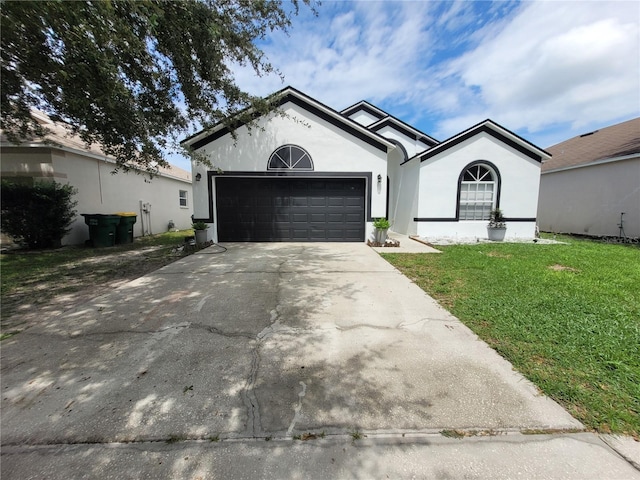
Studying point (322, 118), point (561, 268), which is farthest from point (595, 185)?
point (322, 118)

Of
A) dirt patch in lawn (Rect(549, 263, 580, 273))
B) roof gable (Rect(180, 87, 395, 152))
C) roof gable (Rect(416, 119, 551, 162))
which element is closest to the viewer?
dirt patch in lawn (Rect(549, 263, 580, 273))

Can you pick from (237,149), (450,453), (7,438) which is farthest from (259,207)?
(450,453)

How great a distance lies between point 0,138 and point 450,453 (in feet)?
46.0

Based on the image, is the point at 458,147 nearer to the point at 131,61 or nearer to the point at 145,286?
the point at 131,61

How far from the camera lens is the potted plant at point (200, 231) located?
32.4ft

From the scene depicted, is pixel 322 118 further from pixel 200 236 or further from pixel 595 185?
pixel 595 185

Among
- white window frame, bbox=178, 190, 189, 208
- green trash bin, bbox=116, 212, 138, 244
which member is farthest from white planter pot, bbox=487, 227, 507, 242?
white window frame, bbox=178, 190, 189, 208

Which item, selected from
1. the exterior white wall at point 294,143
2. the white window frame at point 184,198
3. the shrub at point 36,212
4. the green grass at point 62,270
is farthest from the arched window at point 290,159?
the white window frame at point 184,198

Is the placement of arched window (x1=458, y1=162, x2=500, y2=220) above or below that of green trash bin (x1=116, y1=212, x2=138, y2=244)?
above

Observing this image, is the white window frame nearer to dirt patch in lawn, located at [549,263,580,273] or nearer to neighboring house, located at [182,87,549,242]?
neighboring house, located at [182,87,549,242]

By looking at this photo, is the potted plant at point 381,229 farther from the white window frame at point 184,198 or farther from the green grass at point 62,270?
the white window frame at point 184,198

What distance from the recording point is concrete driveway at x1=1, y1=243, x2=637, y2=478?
1906mm

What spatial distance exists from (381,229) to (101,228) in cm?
995

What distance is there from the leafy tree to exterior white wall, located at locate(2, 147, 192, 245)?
309 centimetres
